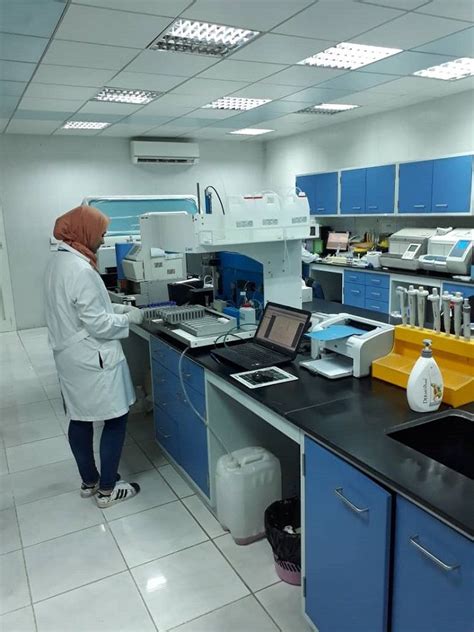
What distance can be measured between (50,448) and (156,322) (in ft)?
4.02

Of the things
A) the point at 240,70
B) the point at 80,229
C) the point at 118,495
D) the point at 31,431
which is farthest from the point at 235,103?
the point at 118,495

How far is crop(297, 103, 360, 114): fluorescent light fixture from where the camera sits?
5465mm

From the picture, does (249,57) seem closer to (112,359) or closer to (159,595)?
(112,359)

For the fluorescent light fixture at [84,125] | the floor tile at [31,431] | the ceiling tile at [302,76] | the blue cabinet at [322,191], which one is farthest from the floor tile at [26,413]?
the blue cabinet at [322,191]

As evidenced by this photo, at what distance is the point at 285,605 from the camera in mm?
1890

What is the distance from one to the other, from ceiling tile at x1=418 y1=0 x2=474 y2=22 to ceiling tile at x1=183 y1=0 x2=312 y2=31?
71 cm

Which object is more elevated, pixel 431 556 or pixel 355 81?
pixel 355 81

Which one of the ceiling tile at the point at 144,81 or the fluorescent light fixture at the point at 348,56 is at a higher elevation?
the fluorescent light fixture at the point at 348,56

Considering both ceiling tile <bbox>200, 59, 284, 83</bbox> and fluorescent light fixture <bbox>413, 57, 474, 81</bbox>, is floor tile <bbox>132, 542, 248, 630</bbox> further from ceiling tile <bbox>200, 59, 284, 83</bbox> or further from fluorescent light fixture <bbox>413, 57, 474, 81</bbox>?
fluorescent light fixture <bbox>413, 57, 474, 81</bbox>

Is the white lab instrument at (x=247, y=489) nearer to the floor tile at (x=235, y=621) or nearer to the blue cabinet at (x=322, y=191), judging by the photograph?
the floor tile at (x=235, y=621)

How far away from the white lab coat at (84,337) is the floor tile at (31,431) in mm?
1167

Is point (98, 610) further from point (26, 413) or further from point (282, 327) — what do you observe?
point (26, 413)

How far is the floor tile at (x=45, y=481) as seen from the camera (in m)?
2.74

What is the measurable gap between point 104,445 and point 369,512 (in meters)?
1.62
